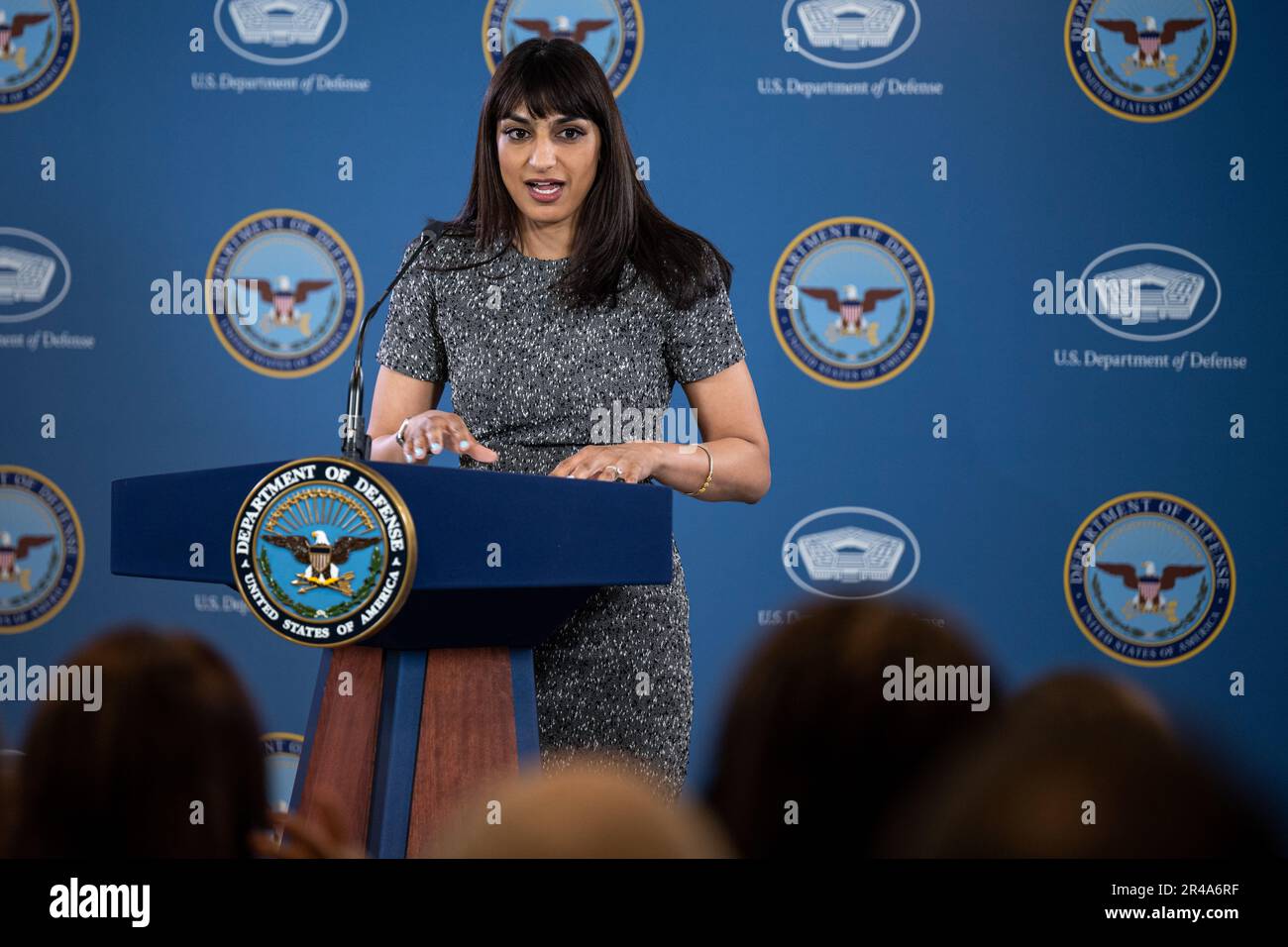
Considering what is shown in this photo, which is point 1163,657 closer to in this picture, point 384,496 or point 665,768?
point 665,768

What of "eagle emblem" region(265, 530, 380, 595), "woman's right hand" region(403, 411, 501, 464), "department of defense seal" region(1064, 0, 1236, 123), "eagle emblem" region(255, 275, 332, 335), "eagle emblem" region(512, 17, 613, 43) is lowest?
"eagle emblem" region(265, 530, 380, 595)

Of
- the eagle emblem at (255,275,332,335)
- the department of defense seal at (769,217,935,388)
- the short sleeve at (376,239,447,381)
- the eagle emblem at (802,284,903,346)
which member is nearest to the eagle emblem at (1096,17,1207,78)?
the department of defense seal at (769,217,935,388)

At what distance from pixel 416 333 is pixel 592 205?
12.2 inches

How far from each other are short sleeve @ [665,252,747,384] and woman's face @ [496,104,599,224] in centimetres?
21

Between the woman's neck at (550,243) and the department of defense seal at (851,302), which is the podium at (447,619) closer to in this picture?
the woman's neck at (550,243)

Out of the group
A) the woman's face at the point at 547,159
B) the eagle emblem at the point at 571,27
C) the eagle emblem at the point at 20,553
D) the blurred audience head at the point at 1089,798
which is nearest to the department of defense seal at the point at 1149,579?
the eagle emblem at the point at 571,27

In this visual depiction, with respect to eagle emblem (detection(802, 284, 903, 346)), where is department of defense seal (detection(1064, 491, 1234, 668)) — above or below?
below

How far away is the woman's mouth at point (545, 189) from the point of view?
1826 millimetres

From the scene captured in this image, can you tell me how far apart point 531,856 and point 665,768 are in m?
1.15

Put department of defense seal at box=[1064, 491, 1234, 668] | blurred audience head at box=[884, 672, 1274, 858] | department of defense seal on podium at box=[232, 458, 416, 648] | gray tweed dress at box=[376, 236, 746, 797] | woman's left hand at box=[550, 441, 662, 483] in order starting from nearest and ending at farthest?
blurred audience head at box=[884, 672, 1274, 858], department of defense seal on podium at box=[232, 458, 416, 648], woman's left hand at box=[550, 441, 662, 483], gray tweed dress at box=[376, 236, 746, 797], department of defense seal at box=[1064, 491, 1234, 668]

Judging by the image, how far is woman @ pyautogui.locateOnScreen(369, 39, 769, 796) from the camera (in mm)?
1726

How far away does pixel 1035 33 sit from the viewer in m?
3.38

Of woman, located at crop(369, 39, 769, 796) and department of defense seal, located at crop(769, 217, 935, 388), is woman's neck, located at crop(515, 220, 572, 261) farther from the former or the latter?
department of defense seal, located at crop(769, 217, 935, 388)

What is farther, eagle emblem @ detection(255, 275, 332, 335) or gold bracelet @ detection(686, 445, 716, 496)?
eagle emblem @ detection(255, 275, 332, 335)
